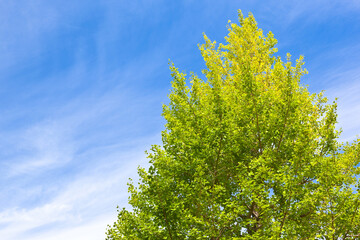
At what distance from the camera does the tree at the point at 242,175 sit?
357 inches

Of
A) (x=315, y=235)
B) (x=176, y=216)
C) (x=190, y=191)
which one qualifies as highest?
(x=190, y=191)

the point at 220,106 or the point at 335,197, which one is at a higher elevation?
the point at 220,106

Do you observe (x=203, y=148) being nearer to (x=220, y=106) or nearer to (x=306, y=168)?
(x=220, y=106)

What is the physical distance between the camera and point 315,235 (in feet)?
31.5

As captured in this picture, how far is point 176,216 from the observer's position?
9.62 meters

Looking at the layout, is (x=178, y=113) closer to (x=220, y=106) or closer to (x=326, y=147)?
(x=220, y=106)

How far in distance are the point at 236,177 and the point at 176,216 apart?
283cm

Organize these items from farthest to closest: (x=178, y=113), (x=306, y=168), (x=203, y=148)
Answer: (x=178, y=113) < (x=203, y=148) < (x=306, y=168)

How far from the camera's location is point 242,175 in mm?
10508

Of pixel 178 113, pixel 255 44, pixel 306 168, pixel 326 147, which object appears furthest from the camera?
pixel 255 44

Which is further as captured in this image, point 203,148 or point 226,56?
point 226,56

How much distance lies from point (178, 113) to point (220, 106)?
2247 millimetres

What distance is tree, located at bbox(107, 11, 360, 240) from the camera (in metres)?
9.07

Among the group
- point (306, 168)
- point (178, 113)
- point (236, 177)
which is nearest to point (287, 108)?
point (306, 168)
